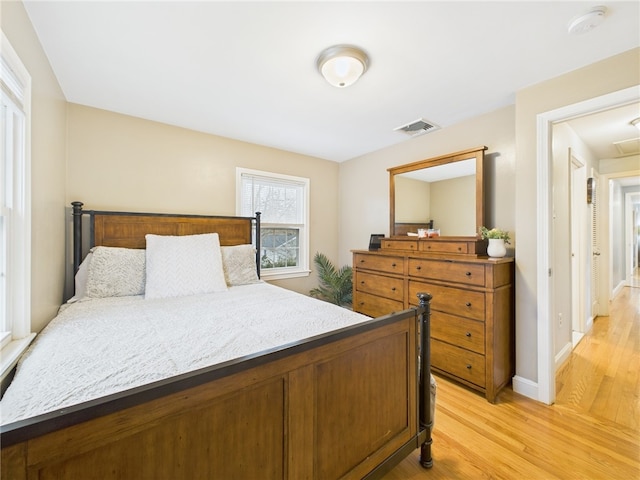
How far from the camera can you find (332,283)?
369cm

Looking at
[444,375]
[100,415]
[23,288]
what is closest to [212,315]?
[23,288]

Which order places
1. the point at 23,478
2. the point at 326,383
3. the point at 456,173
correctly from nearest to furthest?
the point at 23,478
the point at 326,383
the point at 456,173

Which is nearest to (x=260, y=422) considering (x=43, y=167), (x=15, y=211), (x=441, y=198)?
(x=15, y=211)

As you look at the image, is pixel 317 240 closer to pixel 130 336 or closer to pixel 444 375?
pixel 444 375

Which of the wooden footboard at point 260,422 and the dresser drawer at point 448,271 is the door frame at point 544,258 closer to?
the dresser drawer at point 448,271

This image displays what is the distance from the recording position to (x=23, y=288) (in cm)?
135

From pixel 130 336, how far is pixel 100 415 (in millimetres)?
831

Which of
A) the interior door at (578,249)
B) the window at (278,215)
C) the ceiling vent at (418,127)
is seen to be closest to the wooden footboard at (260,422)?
the ceiling vent at (418,127)

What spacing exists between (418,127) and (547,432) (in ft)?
8.43

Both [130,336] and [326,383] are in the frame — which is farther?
[130,336]

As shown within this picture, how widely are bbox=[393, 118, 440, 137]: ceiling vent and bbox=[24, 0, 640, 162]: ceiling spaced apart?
0.09m

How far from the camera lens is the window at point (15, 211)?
126cm

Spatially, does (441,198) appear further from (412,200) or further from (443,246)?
(443,246)

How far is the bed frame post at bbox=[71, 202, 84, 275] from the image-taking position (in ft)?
7.31
